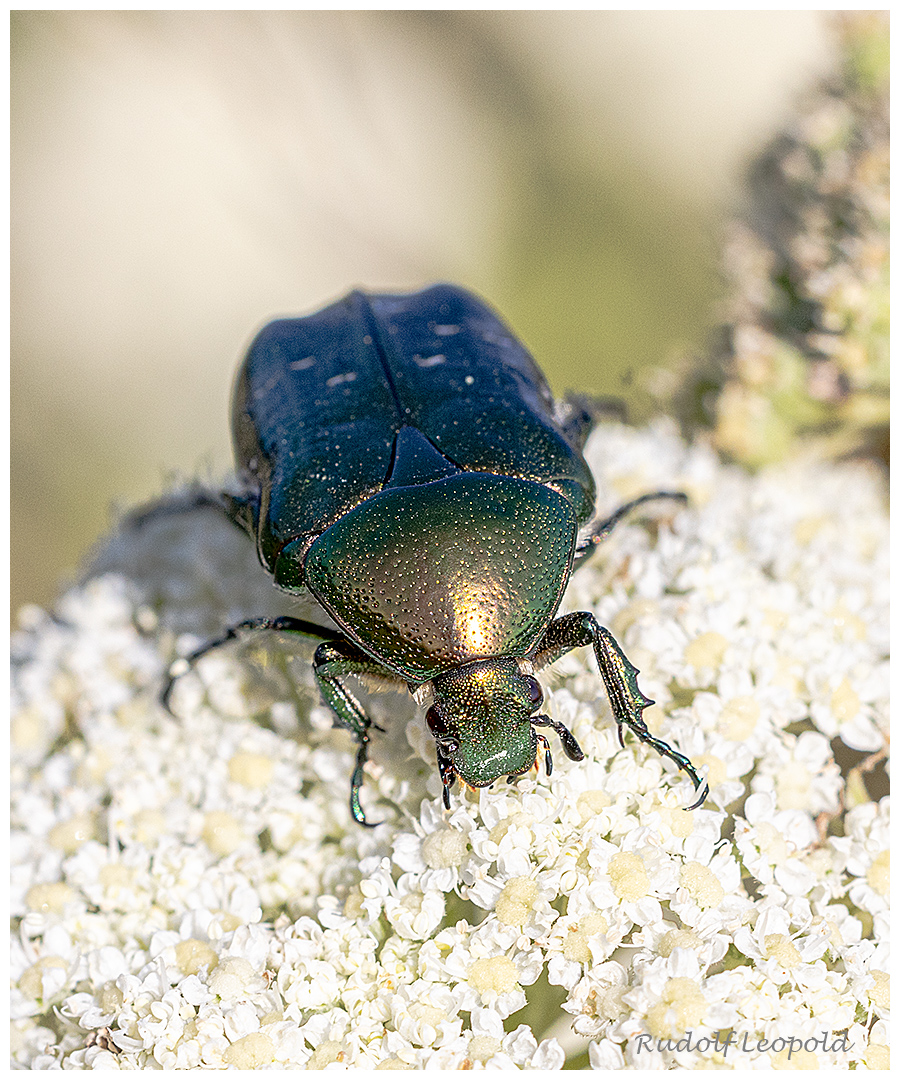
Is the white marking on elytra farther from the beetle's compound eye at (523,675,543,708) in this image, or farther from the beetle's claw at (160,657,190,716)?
the beetle's compound eye at (523,675,543,708)

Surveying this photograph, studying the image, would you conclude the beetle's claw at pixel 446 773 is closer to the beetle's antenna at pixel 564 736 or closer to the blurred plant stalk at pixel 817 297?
the beetle's antenna at pixel 564 736

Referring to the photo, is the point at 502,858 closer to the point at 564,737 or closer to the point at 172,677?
the point at 564,737

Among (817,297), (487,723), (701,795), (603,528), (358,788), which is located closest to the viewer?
(487,723)

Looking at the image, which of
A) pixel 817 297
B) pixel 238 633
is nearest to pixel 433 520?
pixel 238 633

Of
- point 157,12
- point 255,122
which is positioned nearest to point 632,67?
point 255,122

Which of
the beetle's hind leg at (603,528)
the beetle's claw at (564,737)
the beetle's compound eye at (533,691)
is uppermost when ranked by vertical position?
the beetle's hind leg at (603,528)

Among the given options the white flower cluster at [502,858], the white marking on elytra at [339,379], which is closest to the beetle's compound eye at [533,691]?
the white flower cluster at [502,858]

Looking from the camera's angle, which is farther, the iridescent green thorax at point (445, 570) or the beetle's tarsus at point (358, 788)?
the beetle's tarsus at point (358, 788)
